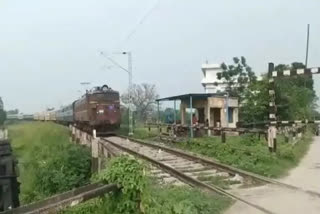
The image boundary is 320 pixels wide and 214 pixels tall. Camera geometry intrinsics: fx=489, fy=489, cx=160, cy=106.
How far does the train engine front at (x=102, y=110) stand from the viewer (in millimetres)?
30750

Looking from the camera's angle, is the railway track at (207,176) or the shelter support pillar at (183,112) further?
the shelter support pillar at (183,112)

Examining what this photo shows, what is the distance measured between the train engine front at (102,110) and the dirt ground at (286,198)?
19971 mm

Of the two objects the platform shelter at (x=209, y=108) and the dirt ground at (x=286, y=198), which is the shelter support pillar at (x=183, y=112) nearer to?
the platform shelter at (x=209, y=108)

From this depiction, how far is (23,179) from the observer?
64.0 ft

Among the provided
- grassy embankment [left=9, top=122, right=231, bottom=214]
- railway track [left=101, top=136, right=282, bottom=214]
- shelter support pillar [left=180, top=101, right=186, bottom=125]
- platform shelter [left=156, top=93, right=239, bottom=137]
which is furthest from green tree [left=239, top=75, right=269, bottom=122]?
railway track [left=101, top=136, right=282, bottom=214]

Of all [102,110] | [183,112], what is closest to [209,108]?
[183,112]

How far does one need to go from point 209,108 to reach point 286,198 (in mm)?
22572

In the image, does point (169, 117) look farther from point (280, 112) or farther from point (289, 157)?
point (289, 157)

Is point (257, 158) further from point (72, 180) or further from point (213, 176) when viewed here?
point (72, 180)

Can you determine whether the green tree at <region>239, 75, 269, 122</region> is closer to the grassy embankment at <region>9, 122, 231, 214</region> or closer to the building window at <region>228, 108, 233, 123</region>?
the building window at <region>228, 108, 233, 123</region>

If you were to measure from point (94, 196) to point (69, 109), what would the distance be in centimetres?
3992

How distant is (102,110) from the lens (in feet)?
102

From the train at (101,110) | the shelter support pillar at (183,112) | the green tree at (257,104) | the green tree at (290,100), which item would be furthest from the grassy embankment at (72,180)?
the green tree at (290,100)

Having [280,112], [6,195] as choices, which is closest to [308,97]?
[280,112]
